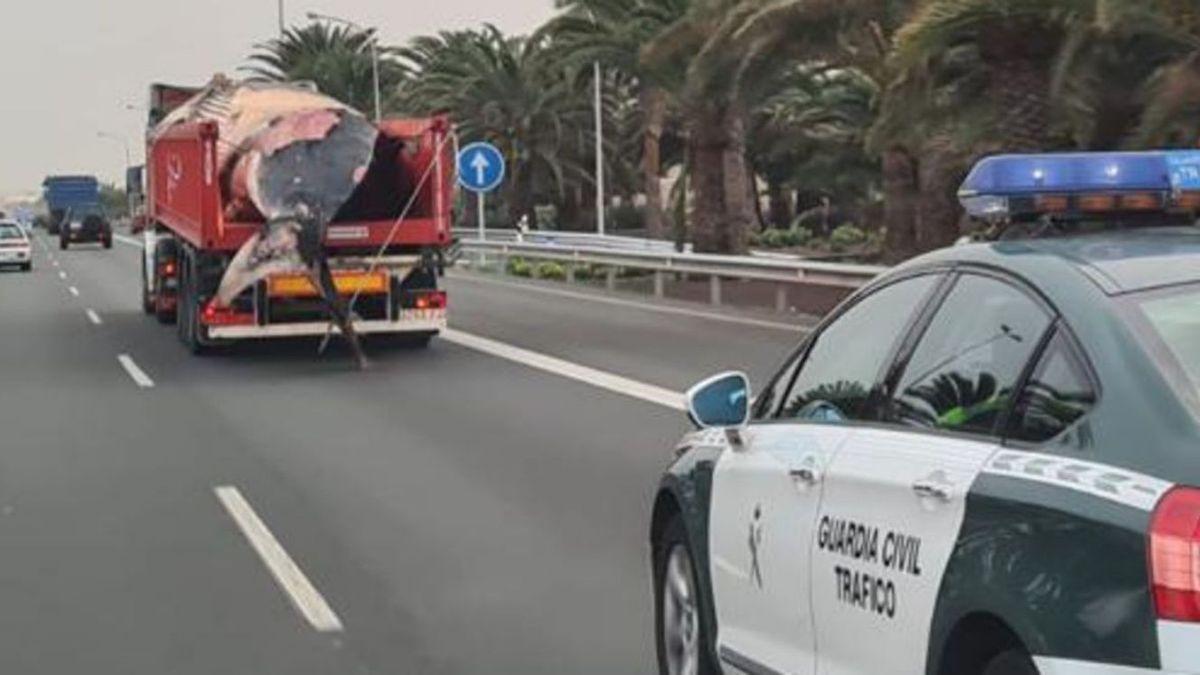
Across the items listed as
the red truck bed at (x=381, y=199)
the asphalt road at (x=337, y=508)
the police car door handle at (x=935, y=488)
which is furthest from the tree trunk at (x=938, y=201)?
the police car door handle at (x=935, y=488)

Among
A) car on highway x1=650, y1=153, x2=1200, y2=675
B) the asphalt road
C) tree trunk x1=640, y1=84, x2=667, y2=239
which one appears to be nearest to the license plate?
the asphalt road

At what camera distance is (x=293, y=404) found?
1562 cm

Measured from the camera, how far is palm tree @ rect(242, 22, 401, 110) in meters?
74.6

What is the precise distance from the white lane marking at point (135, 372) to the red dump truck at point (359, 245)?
811 millimetres

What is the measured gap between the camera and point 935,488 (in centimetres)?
392

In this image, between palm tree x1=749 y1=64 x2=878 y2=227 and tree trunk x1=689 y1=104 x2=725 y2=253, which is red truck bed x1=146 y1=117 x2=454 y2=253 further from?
tree trunk x1=689 y1=104 x2=725 y2=253

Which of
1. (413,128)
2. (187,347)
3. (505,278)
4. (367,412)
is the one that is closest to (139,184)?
(505,278)

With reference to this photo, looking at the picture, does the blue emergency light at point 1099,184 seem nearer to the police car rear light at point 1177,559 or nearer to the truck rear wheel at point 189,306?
the police car rear light at point 1177,559

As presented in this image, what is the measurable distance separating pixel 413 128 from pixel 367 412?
5.94 meters

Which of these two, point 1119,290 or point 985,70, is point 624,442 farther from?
point 985,70

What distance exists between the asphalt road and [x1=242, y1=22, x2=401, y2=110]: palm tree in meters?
55.2

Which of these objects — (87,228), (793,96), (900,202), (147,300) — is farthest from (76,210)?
(900,202)

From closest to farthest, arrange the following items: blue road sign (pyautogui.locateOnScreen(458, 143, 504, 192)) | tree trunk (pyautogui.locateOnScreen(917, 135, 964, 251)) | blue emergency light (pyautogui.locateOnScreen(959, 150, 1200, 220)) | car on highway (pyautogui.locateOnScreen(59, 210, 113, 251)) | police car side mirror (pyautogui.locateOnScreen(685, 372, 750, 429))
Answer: blue emergency light (pyautogui.locateOnScreen(959, 150, 1200, 220))
police car side mirror (pyautogui.locateOnScreen(685, 372, 750, 429))
tree trunk (pyautogui.locateOnScreen(917, 135, 964, 251))
blue road sign (pyautogui.locateOnScreen(458, 143, 504, 192))
car on highway (pyautogui.locateOnScreen(59, 210, 113, 251))

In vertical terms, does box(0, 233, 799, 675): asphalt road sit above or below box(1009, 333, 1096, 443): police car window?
below
